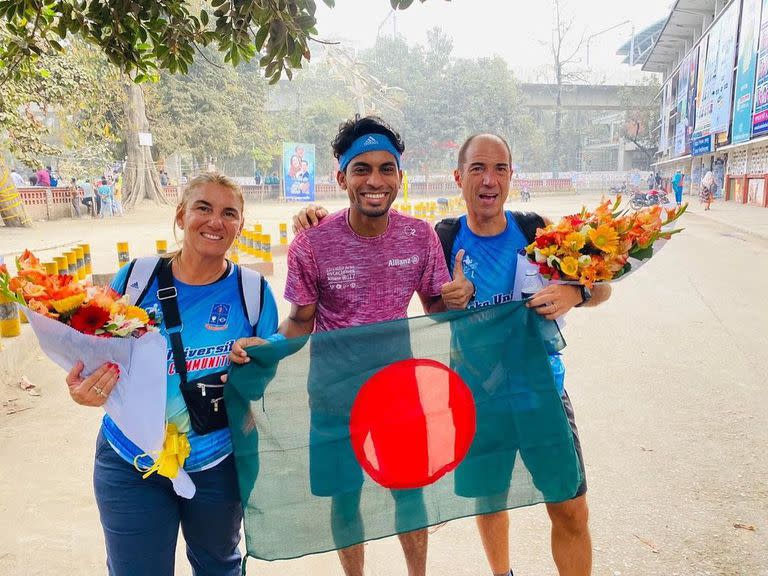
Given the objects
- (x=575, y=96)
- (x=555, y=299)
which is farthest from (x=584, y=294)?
(x=575, y=96)

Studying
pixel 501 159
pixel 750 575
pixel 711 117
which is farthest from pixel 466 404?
pixel 711 117

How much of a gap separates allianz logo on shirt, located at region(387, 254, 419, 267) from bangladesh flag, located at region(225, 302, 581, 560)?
0.86 feet

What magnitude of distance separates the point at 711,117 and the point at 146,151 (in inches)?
1156

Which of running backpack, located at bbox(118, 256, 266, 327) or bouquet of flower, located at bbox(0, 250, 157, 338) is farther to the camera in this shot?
running backpack, located at bbox(118, 256, 266, 327)

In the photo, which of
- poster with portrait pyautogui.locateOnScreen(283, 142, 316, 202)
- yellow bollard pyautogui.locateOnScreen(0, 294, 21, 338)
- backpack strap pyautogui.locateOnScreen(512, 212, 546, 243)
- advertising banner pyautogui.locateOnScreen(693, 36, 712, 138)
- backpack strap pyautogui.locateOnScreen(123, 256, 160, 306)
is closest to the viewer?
backpack strap pyautogui.locateOnScreen(123, 256, 160, 306)

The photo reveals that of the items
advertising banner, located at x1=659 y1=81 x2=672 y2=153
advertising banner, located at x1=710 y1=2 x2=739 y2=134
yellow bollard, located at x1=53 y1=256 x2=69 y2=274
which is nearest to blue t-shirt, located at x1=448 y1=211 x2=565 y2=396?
yellow bollard, located at x1=53 y1=256 x2=69 y2=274

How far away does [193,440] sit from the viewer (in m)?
2.16

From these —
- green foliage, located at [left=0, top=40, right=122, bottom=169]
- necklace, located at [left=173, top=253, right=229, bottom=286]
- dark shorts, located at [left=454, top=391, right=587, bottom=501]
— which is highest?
green foliage, located at [left=0, top=40, right=122, bottom=169]

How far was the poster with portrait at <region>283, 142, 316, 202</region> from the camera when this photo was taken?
21578 millimetres

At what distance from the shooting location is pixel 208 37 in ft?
10.7

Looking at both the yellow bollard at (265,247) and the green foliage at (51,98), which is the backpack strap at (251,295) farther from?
the green foliage at (51,98)

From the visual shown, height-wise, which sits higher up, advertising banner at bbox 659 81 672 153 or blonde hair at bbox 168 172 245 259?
advertising banner at bbox 659 81 672 153

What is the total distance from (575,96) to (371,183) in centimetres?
6101

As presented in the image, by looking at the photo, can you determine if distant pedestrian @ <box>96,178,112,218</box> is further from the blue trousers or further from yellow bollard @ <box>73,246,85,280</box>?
the blue trousers
